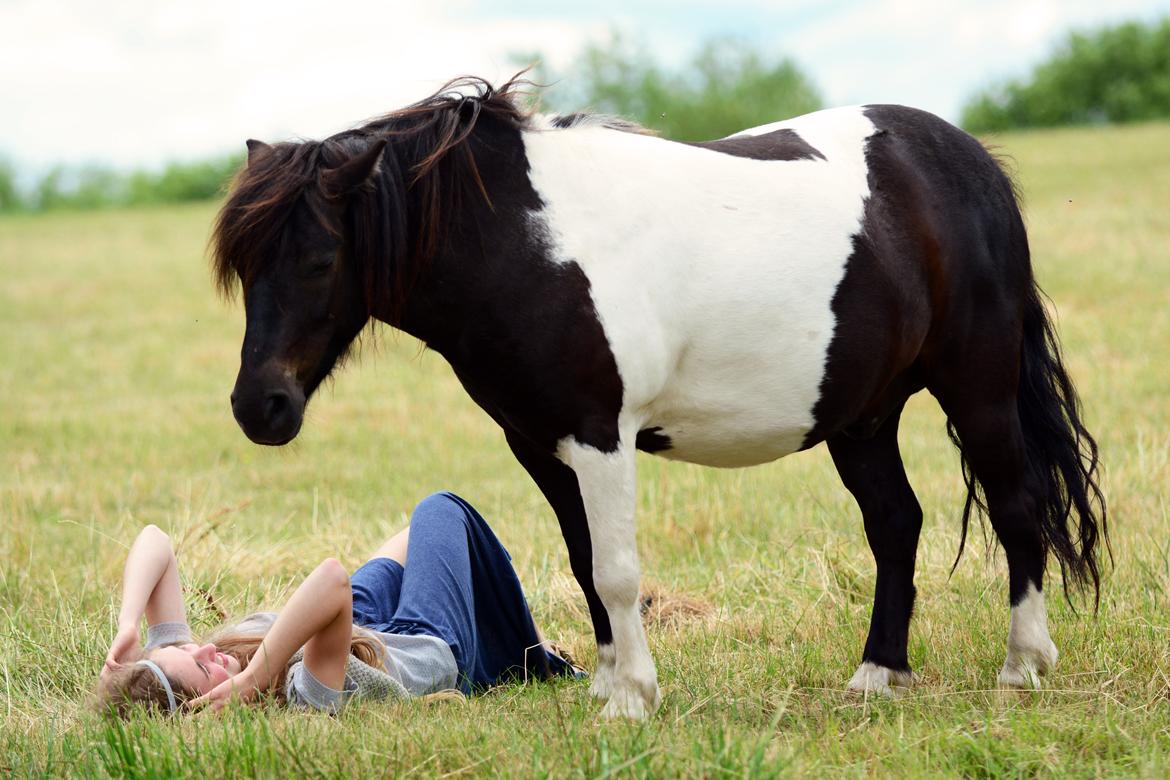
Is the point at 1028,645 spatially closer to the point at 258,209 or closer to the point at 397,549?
the point at 397,549

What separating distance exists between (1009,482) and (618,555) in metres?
1.48

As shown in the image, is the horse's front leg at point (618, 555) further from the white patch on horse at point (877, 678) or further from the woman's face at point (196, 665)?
the woman's face at point (196, 665)

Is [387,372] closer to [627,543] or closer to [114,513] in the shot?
[114,513]

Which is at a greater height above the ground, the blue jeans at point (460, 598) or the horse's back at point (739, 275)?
the horse's back at point (739, 275)

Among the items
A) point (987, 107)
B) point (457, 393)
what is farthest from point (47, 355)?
point (987, 107)

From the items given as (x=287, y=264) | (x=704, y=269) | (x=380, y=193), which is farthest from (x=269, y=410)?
(x=704, y=269)

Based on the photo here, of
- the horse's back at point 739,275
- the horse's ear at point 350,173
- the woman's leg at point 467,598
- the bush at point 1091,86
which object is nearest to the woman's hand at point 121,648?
the woman's leg at point 467,598

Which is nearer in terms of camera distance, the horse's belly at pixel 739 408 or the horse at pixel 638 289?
the horse at pixel 638 289

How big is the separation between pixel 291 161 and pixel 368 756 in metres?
1.56

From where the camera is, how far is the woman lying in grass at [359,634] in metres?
3.72

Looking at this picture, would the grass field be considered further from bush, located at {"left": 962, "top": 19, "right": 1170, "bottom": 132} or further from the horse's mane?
bush, located at {"left": 962, "top": 19, "right": 1170, "bottom": 132}

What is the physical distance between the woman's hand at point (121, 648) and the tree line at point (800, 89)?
130ft

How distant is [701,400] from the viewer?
11.8 feet

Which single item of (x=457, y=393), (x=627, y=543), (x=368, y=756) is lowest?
(x=457, y=393)
